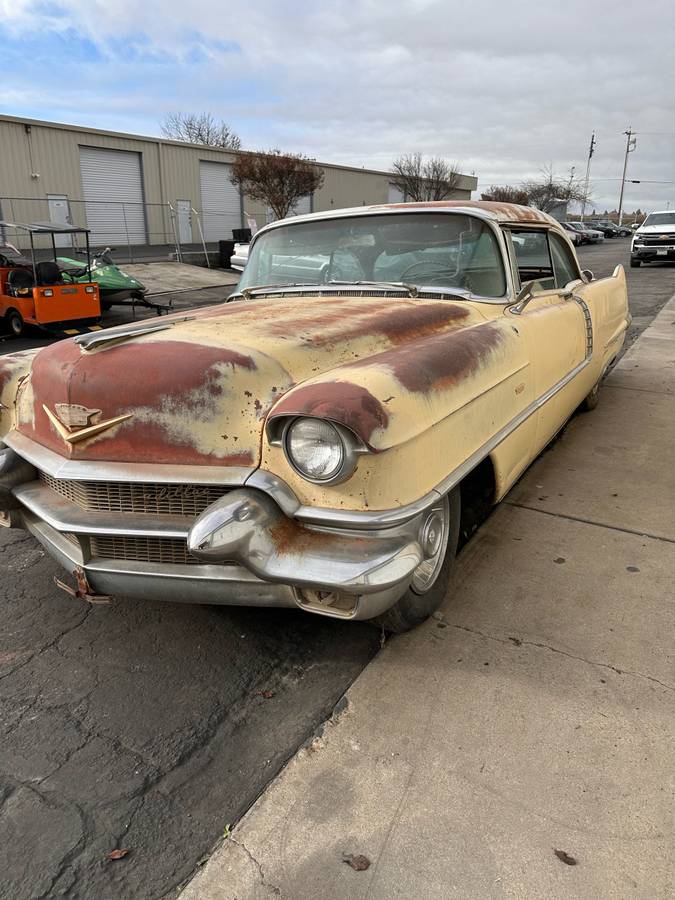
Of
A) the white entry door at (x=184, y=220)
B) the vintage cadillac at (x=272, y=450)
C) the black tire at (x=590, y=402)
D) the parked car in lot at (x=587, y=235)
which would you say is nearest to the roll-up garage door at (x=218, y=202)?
the white entry door at (x=184, y=220)

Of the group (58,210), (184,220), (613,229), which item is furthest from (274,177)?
(613,229)

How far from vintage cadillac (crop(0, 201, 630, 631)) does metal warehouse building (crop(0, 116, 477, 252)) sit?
749 inches

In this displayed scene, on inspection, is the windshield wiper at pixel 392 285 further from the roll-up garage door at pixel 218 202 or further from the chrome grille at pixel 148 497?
the roll-up garage door at pixel 218 202

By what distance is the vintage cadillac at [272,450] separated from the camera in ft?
6.63

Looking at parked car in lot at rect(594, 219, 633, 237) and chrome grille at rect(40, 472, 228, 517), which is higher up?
parked car in lot at rect(594, 219, 633, 237)

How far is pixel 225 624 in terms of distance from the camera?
2805mm

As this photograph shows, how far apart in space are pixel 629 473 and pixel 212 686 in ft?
10.5

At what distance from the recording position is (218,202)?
95.0 ft

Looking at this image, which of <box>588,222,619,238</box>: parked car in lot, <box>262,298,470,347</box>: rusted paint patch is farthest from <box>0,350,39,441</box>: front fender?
<box>588,222,619,238</box>: parked car in lot

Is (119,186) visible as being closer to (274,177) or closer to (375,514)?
(274,177)

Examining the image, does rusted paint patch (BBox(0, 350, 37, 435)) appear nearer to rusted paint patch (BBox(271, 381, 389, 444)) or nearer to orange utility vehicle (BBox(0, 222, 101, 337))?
rusted paint patch (BBox(271, 381, 389, 444))

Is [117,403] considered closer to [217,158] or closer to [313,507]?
[313,507]

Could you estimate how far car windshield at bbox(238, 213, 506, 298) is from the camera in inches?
136

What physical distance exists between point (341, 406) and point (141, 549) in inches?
36.5
